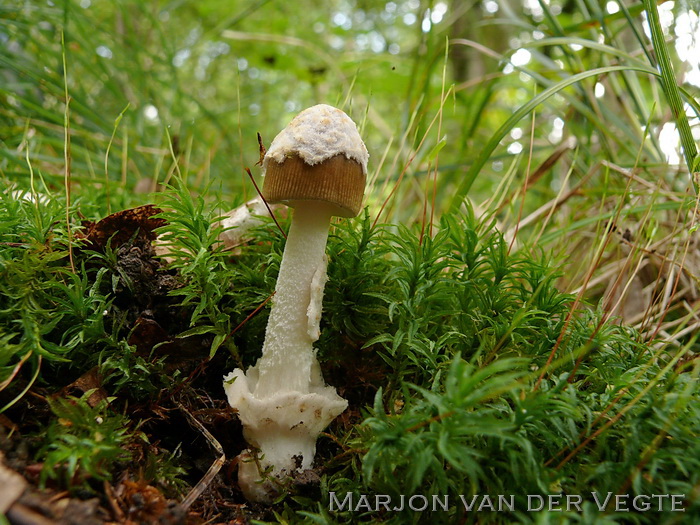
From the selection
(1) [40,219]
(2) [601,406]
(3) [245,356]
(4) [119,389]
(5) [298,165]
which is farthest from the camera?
(3) [245,356]

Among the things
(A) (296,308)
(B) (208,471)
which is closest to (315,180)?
(A) (296,308)

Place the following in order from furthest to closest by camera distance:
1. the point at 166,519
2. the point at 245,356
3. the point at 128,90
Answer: the point at 128,90
the point at 245,356
the point at 166,519

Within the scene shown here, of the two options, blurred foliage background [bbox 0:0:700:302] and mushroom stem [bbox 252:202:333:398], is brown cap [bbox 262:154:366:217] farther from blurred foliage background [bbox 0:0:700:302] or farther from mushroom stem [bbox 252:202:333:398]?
blurred foliage background [bbox 0:0:700:302]

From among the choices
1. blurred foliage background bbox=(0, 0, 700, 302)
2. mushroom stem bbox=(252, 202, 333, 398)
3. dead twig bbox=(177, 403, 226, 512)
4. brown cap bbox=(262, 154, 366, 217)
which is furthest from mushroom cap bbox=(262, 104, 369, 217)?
dead twig bbox=(177, 403, 226, 512)

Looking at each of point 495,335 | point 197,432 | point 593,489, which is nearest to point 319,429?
point 197,432

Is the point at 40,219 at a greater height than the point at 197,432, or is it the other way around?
the point at 40,219

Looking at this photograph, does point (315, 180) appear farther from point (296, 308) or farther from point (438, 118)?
point (438, 118)

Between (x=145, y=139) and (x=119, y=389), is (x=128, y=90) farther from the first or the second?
(x=119, y=389)
